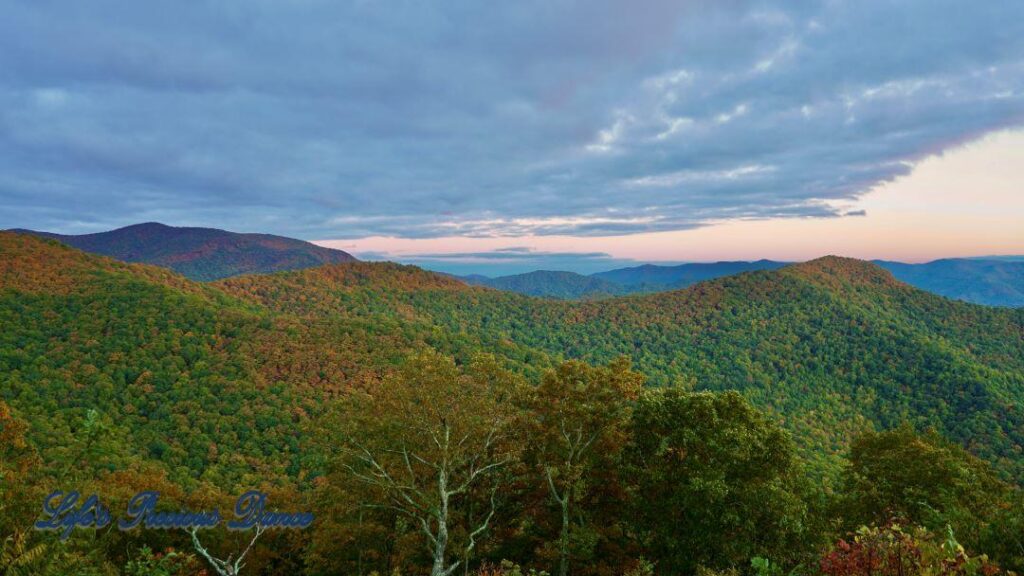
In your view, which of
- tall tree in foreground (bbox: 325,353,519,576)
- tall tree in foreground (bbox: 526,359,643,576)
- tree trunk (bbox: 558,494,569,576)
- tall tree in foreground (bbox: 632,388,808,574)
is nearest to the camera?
tall tree in foreground (bbox: 632,388,808,574)

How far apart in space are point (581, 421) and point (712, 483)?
5.81 m

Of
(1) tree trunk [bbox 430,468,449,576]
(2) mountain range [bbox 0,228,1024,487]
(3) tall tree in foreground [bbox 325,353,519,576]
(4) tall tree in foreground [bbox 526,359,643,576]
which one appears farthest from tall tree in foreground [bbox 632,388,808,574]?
(1) tree trunk [bbox 430,468,449,576]

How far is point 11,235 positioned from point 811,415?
238 meters

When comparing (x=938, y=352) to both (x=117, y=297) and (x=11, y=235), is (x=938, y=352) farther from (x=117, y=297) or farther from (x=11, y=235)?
(x=11, y=235)

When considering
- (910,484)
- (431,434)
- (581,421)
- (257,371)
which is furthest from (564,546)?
(257,371)

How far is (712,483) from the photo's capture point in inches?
722

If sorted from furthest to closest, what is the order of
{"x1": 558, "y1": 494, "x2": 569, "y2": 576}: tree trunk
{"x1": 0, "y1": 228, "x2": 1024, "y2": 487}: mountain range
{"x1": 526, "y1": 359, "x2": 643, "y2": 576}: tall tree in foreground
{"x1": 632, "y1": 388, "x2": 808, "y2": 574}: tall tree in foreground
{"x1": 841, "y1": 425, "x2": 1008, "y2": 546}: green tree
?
1. {"x1": 0, "y1": 228, "x2": 1024, "y2": 487}: mountain range
2. {"x1": 841, "y1": 425, "x2": 1008, "y2": 546}: green tree
3. {"x1": 526, "y1": 359, "x2": 643, "y2": 576}: tall tree in foreground
4. {"x1": 558, "y1": 494, "x2": 569, "y2": 576}: tree trunk
5. {"x1": 632, "y1": 388, "x2": 808, "y2": 574}: tall tree in foreground

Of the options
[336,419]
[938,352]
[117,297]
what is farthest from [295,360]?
[938,352]

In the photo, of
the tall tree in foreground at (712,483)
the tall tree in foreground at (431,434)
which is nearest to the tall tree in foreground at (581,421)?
the tall tree in foreground at (712,483)

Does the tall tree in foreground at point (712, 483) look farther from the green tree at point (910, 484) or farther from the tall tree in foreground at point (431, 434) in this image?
the green tree at point (910, 484)

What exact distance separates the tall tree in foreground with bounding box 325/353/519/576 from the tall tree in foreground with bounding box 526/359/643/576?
4.80ft

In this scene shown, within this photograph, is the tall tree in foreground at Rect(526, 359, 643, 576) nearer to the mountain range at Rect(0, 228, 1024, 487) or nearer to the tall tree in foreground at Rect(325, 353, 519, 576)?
the tall tree in foreground at Rect(325, 353, 519, 576)

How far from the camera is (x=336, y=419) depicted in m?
22.8

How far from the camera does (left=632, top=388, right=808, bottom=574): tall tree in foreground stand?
19.1 meters
